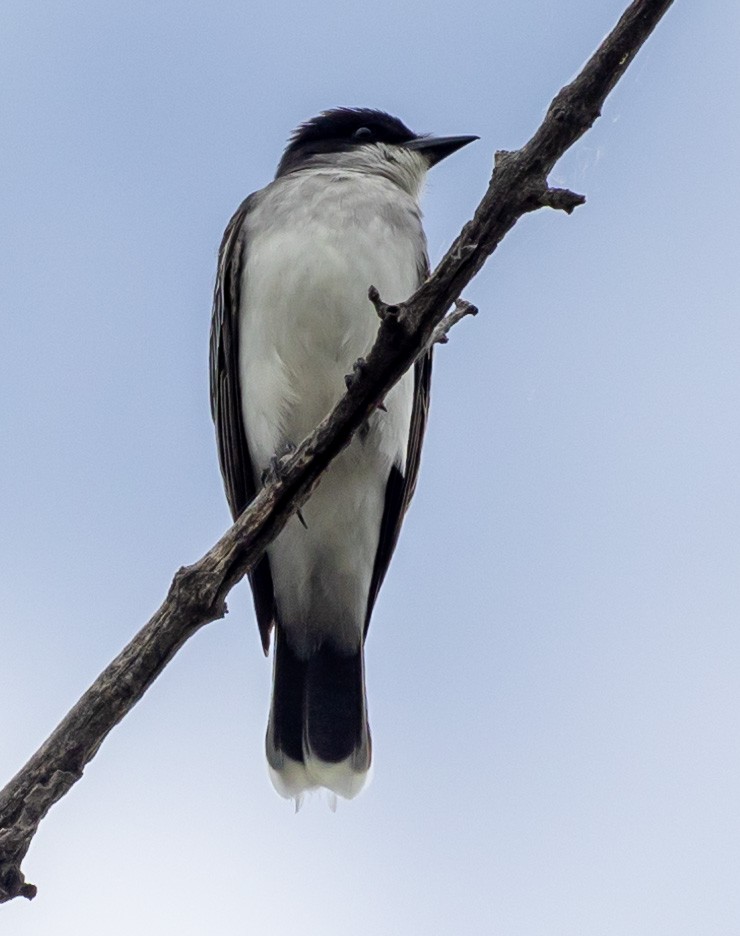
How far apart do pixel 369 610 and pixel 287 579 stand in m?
0.49

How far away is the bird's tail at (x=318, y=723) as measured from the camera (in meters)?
6.37

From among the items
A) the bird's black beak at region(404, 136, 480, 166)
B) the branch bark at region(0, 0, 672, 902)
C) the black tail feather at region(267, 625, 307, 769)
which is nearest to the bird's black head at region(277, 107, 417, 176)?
the bird's black beak at region(404, 136, 480, 166)

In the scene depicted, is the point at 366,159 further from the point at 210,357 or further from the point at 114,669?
the point at 114,669

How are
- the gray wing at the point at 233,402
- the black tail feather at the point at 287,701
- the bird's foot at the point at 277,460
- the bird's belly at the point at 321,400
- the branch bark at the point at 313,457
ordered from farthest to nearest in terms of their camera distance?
the gray wing at the point at 233,402 < the black tail feather at the point at 287,701 < the bird's belly at the point at 321,400 < the bird's foot at the point at 277,460 < the branch bark at the point at 313,457

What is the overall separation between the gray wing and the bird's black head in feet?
3.75

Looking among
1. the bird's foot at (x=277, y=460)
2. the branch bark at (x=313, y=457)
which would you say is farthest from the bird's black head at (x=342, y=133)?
the branch bark at (x=313, y=457)

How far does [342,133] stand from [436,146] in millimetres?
601

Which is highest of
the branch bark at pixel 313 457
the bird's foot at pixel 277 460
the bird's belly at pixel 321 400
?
the bird's belly at pixel 321 400

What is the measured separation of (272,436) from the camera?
6.50 metres

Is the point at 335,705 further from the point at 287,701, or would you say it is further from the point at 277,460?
the point at 277,460

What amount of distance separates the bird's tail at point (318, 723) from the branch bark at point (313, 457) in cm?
Result: 232

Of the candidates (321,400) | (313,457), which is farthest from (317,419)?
(313,457)

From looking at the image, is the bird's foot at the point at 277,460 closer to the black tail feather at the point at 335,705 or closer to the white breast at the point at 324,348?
the white breast at the point at 324,348

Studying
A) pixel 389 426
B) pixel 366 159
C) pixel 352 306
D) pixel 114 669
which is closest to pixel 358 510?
pixel 389 426
